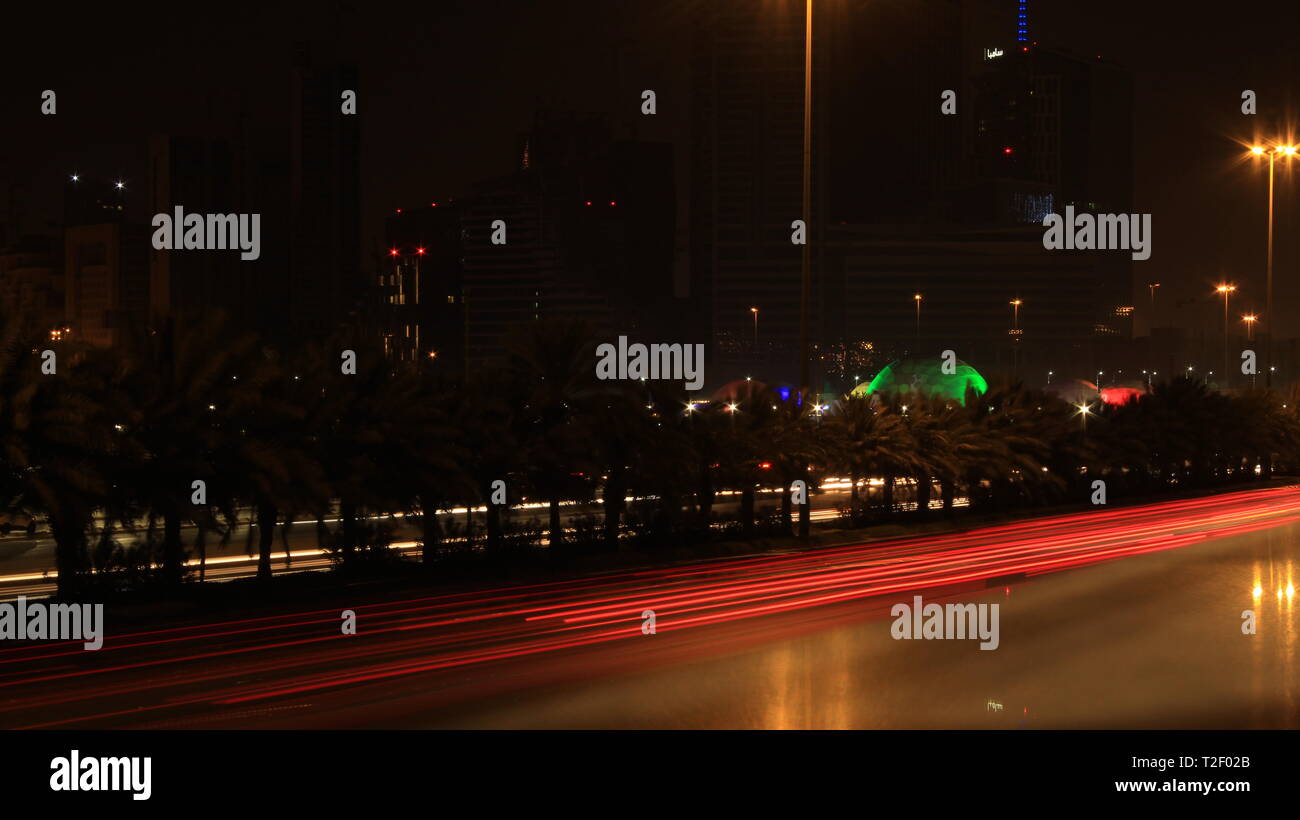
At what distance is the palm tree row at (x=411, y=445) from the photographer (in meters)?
17.4

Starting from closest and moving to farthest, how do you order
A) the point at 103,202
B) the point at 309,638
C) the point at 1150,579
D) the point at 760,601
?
the point at 309,638 < the point at 760,601 < the point at 1150,579 < the point at 103,202

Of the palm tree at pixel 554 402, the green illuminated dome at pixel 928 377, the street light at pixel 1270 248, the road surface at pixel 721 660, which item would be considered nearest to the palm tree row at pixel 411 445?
the palm tree at pixel 554 402

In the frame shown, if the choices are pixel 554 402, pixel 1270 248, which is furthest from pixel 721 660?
pixel 1270 248

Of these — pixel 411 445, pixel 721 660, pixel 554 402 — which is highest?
pixel 554 402

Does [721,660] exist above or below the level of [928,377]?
below

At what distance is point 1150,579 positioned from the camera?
64.3 feet

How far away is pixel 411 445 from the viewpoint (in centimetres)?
2141

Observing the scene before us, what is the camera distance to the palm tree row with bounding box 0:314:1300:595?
686 inches

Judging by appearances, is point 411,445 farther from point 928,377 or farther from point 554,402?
point 928,377

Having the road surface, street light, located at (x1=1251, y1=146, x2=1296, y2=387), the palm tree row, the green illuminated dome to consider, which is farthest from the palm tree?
the green illuminated dome

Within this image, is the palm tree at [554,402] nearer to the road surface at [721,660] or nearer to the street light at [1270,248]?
the road surface at [721,660]
